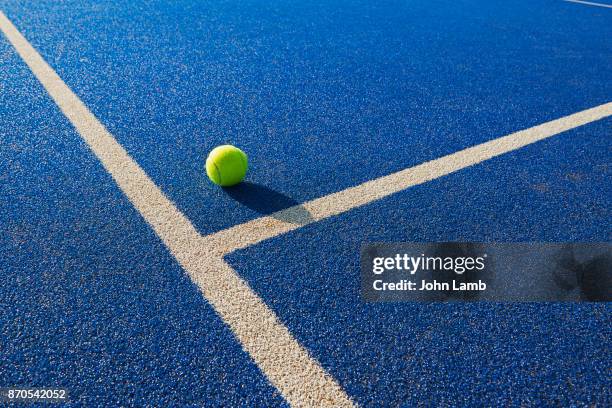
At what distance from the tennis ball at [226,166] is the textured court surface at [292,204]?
0.09 meters

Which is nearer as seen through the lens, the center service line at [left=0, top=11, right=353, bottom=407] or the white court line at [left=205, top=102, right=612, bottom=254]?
the center service line at [left=0, top=11, right=353, bottom=407]

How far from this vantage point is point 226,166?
2754 millimetres

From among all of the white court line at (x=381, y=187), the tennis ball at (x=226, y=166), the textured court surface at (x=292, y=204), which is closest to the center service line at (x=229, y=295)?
the textured court surface at (x=292, y=204)

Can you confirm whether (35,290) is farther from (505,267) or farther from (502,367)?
(505,267)

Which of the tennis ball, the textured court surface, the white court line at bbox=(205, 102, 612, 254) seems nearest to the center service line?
the textured court surface

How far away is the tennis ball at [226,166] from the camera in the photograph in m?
2.75

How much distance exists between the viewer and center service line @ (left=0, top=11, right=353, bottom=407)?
1.78 metres

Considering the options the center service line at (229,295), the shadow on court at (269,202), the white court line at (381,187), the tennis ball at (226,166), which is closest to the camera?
the center service line at (229,295)

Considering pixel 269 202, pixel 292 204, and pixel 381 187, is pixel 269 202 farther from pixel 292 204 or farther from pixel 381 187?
pixel 381 187

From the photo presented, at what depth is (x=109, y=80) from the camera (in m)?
4.34

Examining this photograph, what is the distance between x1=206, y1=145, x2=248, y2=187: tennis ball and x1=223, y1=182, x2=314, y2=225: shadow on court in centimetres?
6

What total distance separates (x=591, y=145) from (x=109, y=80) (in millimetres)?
3868

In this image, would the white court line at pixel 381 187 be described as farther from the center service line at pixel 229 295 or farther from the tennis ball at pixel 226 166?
the tennis ball at pixel 226 166

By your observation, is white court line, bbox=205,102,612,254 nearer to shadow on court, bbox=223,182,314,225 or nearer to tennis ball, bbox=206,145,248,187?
shadow on court, bbox=223,182,314,225
